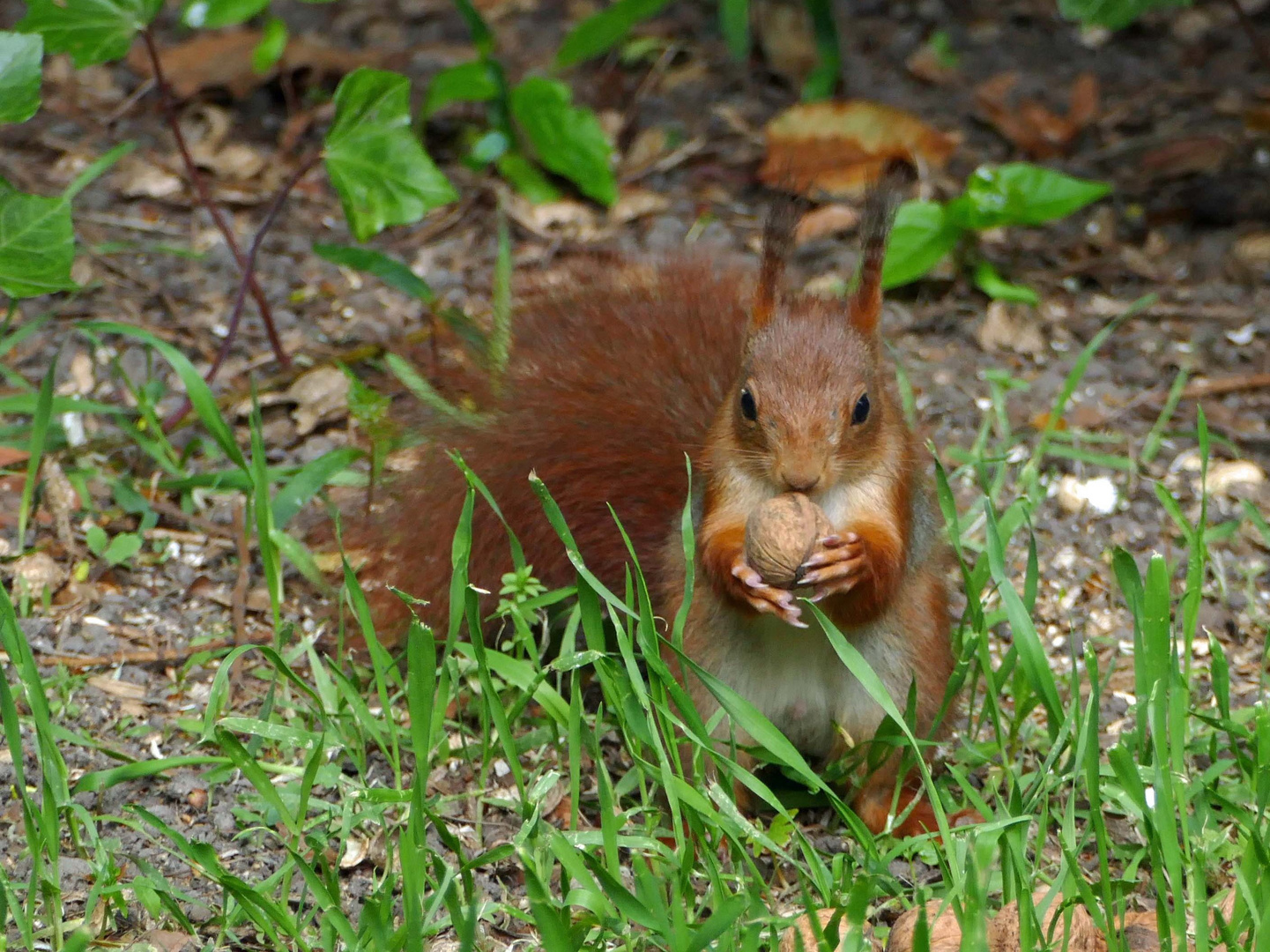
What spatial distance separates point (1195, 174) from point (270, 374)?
2.39 meters

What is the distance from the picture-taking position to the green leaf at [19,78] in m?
2.39

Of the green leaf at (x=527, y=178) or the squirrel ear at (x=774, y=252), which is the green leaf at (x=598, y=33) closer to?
the green leaf at (x=527, y=178)

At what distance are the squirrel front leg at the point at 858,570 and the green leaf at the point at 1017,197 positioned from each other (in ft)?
4.89

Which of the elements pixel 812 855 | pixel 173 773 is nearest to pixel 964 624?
pixel 812 855

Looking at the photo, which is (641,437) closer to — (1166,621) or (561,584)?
(561,584)

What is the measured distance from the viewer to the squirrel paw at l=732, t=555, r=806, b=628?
203 centimetres

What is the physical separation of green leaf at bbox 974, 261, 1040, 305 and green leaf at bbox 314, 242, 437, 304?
4.39 feet

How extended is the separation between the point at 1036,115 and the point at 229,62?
224cm

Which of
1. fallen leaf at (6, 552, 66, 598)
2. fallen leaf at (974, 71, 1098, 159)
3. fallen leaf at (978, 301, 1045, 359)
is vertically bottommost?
fallen leaf at (978, 301, 1045, 359)

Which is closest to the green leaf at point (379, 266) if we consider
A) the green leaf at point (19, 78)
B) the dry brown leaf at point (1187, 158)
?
the green leaf at point (19, 78)

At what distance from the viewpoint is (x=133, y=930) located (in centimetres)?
196

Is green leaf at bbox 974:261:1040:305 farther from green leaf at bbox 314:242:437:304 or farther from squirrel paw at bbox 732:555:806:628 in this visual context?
squirrel paw at bbox 732:555:806:628

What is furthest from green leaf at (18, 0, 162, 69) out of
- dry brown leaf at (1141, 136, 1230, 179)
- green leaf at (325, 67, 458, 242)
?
dry brown leaf at (1141, 136, 1230, 179)

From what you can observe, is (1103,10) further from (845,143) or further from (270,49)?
(270,49)
